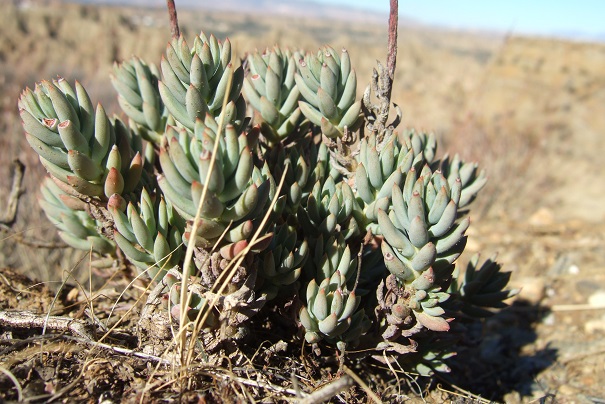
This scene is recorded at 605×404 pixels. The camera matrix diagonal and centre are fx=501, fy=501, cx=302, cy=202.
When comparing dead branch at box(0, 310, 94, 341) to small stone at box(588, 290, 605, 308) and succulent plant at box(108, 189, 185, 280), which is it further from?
small stone at box(588, 290, 605, 308)

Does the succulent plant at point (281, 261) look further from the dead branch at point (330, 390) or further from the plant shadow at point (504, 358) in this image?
the plant shadow at point (504, 358)

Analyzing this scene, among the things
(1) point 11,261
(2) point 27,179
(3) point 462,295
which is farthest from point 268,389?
(2) point 27,179

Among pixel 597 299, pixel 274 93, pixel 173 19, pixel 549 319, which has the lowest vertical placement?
pixel 549 319

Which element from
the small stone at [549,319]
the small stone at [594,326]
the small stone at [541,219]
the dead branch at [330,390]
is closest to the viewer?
the dead branch at [330,390]

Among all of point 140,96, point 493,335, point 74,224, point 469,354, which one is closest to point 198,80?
A: point 140,96

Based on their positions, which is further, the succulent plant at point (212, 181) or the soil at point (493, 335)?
the soil at point (493, 335)

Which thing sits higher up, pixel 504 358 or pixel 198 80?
pixel 198 80

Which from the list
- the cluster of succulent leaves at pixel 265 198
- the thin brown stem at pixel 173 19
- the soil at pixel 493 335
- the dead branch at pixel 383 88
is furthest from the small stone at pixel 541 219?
the thin brown stem at pixel 173 19

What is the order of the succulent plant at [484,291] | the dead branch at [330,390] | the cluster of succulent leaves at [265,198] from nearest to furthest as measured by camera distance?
the dead branch at [330,390] → the cluster of succulent leaves at [265,198] → the succulent plant at [484,291]

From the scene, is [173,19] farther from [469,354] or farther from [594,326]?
[594,326]
